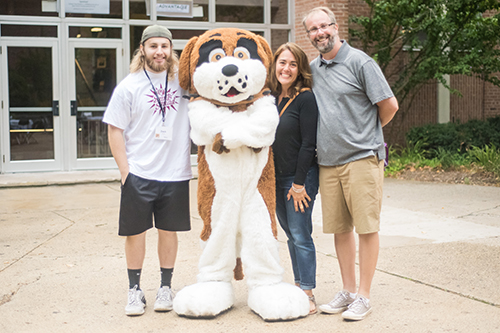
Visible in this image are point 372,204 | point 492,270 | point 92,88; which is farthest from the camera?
point 92,88

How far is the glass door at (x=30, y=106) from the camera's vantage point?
11.2m

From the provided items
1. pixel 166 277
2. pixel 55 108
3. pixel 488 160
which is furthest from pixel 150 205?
pixel 488 160

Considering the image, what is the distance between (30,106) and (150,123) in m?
8.21

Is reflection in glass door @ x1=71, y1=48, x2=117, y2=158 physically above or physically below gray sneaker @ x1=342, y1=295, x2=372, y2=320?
above

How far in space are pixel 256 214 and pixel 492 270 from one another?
2327 mm

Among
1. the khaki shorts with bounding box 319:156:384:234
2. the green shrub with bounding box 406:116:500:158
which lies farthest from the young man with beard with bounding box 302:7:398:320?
the green shrub with bounding box 406:116:500:158

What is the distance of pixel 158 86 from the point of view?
4.11 meters

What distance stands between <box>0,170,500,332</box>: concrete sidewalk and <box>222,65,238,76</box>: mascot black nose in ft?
5.37

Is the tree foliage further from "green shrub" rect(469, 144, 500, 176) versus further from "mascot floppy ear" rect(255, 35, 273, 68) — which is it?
"mascot floppy ear" rect(255, 35, 273, 68)

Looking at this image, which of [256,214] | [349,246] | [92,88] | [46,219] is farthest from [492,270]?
[92,88]

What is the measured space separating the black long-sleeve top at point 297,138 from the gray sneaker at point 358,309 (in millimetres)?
883

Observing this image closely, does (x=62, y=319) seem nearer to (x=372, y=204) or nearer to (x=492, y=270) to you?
(x=372, y=204)

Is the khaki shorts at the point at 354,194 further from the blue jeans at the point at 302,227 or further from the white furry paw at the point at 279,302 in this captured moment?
the white furry paw at the point at 279,302

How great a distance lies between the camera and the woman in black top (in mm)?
3910
